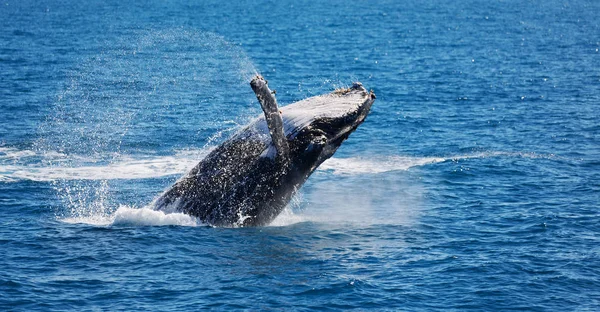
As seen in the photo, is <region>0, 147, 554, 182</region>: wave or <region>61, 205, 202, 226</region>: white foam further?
<region>0, 147, 554, 182</region>: wave

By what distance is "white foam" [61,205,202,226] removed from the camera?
2655 centimetres

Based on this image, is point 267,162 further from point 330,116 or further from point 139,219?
point 139,219

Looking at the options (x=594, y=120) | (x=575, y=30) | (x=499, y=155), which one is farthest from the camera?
(x=575, y=30)

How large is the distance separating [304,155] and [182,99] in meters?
31.1

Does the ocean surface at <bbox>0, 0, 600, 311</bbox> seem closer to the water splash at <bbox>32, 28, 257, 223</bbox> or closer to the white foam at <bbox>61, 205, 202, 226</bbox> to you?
the white foam at <bbox>61, 205, 202, 226</bbox>

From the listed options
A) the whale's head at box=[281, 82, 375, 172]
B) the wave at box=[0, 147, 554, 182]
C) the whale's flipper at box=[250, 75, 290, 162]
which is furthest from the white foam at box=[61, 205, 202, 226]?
the wave at box=[0, 147, 554, 182]

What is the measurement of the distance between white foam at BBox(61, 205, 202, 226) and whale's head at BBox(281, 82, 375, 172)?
4.31 metres

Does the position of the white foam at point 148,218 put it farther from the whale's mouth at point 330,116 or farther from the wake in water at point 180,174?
the whale's mouth at point 330,116

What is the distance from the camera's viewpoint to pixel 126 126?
44656 millimetres

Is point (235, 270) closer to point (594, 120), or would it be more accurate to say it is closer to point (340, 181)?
point (340, 181)

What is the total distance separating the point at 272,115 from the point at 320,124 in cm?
184

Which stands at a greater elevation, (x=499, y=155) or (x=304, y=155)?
(x=304, y=155)

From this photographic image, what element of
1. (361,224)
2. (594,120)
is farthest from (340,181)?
(594,120)

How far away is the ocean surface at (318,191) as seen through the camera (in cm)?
2272
